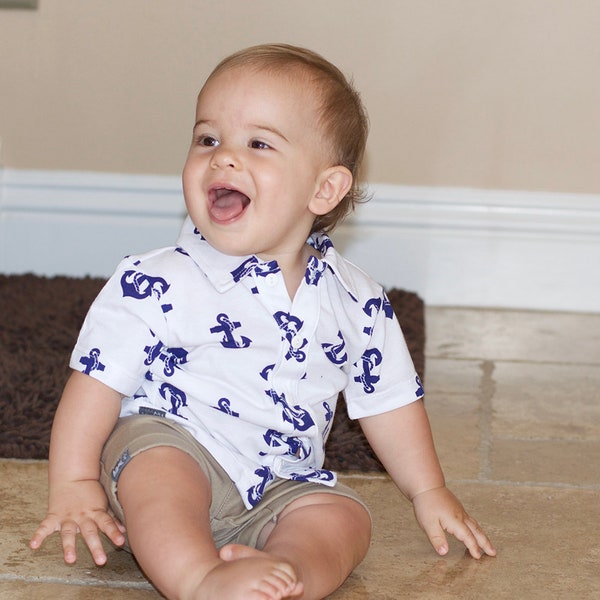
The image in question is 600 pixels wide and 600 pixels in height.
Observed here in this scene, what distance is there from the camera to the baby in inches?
38.8

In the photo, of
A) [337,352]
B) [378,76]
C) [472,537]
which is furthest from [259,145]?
[378,76]

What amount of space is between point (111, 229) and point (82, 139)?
0.20m

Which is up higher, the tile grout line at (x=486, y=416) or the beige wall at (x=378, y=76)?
the beige wall at (x=378, y=76)

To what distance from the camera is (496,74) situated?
2211 mm

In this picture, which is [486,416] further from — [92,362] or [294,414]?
[92,362]

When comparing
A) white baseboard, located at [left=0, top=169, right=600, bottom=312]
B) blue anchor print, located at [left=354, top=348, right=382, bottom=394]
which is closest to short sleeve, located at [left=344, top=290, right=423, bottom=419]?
blue anchor print, located at [left=354, top=348, right=382, bottom=394]

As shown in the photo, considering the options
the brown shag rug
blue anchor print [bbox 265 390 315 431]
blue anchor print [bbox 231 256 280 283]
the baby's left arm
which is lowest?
the brown shag rug

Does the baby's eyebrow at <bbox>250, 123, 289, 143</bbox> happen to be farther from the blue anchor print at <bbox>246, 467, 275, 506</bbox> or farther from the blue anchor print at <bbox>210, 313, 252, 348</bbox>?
the blue anchor print at <bbox>246, 467, 275, 506</bbox>

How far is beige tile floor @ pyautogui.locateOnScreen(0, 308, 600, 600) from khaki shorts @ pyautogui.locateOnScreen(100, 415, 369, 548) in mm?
80

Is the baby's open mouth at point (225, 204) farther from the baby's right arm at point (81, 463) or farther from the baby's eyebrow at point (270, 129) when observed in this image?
the baby's right arm at point (81, 463)

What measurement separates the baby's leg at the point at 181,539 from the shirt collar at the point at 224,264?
175 millimetres

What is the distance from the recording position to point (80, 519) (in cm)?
97

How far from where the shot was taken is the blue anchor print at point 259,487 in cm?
104

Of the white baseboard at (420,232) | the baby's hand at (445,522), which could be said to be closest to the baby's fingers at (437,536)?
the baby's hand at (445,522)
